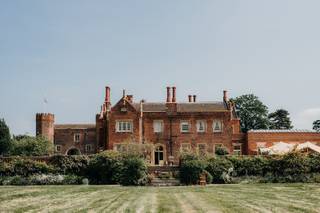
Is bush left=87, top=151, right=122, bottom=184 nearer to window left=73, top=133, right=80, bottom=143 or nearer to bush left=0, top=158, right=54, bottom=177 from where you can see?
bush left=0, top=158, right=54, bottom=177

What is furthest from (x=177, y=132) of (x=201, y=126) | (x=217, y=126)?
(x=217, y=126)

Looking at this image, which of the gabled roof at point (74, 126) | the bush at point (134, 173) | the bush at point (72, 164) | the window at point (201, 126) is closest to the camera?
the bush at point (134, 173)

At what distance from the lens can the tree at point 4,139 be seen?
192 ft

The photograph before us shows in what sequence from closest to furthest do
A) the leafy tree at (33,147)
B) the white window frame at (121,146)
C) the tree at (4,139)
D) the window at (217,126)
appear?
the white window frame at (121,146), the window at (217,126), the leafy tree at (33,147), the tree at (4,139)

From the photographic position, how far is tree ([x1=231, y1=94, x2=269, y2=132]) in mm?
80688

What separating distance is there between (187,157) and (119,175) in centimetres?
500

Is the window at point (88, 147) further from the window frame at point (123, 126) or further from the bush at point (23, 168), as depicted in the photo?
the bush at point (23, 168)

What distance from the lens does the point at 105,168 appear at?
37.6 m

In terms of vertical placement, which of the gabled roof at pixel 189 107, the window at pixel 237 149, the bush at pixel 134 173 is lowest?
the bush at pixel 134 173

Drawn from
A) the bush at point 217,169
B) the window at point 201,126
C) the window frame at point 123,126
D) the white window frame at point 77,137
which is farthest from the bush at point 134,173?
the white window frame at point 77,137

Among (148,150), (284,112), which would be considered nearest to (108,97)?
(148,150)

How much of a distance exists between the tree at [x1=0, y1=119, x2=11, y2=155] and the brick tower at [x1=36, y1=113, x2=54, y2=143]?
6.00m

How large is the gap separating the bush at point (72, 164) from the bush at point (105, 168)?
51 cm

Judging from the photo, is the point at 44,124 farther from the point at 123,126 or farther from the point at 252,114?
the point at 252,114
